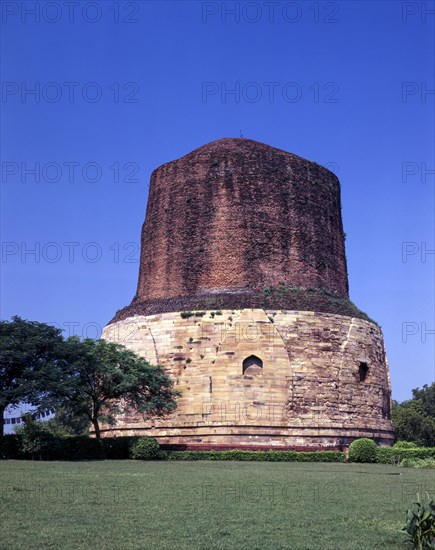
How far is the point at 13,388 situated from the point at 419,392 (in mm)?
52563

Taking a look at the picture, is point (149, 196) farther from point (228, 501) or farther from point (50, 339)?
point (228, 501)

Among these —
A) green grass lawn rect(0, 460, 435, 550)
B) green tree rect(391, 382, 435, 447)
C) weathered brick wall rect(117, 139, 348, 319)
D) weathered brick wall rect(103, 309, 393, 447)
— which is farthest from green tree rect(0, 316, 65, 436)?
green tree rect(391, 382, 435, 447)

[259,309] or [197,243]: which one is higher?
[197,243]

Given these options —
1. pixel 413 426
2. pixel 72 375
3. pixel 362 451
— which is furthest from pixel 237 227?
pixel 413 426

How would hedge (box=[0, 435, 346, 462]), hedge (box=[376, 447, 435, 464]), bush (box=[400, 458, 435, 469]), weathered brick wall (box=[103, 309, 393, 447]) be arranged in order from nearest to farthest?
hedge (box=[0, 435, 346, 462]), bush (box=[400, 458, 435, 469]), hedge (box=[376, 447, 435, 464]), weathered brick wall (box=[103, 309, 393, 447])

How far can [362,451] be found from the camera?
25406 mm

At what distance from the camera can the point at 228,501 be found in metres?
11.2

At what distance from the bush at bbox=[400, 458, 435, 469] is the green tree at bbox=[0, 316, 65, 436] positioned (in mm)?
12626

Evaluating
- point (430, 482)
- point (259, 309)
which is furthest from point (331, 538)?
point (259, 309)

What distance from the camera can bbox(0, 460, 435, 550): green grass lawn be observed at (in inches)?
314

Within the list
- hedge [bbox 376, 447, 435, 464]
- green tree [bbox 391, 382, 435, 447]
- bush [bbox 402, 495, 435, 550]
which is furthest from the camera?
green tree [bbox 391, 382, 435, 447]

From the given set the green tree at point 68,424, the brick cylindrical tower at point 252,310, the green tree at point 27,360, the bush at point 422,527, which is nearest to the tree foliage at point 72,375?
the green tree at point 27,360

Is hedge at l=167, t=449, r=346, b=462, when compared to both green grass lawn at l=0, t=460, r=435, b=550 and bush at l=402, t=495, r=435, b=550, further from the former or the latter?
bush at l=402, t=495, r=435, b=550

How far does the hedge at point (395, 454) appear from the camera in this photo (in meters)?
25.5
